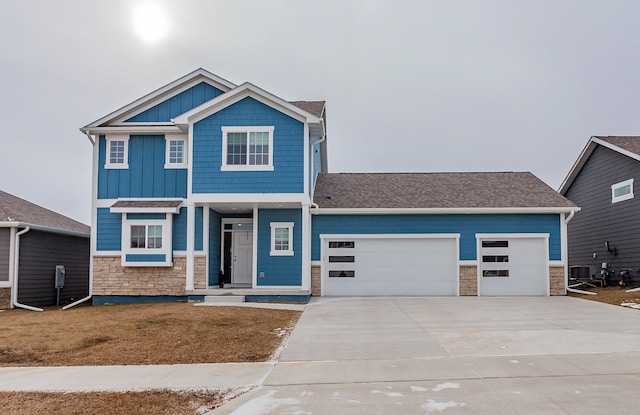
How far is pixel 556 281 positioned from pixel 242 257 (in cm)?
1052

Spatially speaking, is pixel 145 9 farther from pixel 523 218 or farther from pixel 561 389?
pixel 561 389

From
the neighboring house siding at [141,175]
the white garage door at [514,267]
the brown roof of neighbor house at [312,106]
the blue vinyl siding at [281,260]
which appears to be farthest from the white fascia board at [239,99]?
the white garage door at [514,267]

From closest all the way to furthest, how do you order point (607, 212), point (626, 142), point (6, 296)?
1. point (6, 296)
2. point (626, 142)
3. point (607, 212)

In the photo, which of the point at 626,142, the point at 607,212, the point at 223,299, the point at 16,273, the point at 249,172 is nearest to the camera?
the point at 223,299

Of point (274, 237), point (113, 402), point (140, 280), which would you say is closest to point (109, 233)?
point (140, 280)

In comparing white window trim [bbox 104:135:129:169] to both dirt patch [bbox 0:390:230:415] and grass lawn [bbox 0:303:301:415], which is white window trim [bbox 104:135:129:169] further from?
dirt patch [bbox 0:390:230:415]

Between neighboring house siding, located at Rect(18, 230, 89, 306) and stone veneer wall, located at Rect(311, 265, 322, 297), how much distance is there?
369 inches

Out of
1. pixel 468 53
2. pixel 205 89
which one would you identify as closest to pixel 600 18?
pixel 468 53

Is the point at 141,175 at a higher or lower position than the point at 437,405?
higher

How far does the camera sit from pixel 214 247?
59.8ft

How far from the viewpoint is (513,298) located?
1708 cm

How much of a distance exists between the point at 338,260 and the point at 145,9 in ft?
32.9

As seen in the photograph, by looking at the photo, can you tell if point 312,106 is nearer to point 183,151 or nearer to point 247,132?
point 247,132

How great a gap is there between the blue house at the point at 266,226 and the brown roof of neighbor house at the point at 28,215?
8.47 feet
